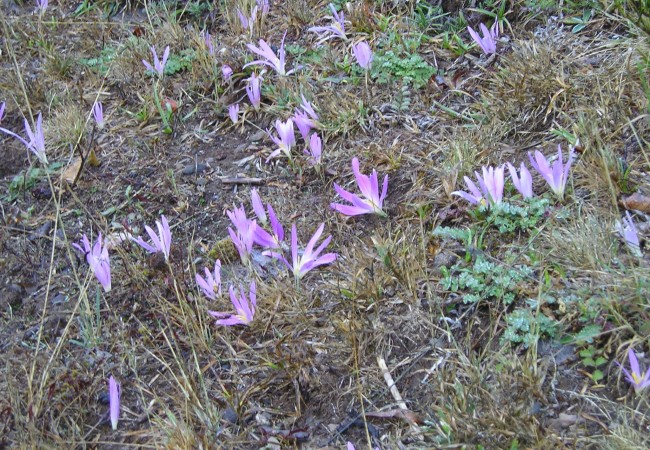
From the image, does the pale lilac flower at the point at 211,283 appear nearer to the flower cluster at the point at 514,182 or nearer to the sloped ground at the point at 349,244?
the sloped ground at the point at 349,244

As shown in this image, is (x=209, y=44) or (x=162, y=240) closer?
(x=162, y=240)

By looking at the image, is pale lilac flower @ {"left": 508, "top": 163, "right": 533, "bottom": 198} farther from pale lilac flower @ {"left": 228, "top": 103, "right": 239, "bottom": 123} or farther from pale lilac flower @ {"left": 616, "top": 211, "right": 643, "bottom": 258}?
pale lilac flower @ {"left": 228, "top": 103, "right": 239, "bottom": 123}

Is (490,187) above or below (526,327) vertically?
above

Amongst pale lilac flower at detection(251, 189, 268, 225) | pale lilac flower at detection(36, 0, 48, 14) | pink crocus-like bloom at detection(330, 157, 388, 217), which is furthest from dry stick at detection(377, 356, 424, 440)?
pale lilac flower at detection(36, 0, 48, 14)

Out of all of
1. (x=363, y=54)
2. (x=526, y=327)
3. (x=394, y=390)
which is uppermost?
(x=363, y=54)

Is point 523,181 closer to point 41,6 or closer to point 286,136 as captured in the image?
point 286,136

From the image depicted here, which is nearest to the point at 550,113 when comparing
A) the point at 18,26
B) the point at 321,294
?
the point at 321,294

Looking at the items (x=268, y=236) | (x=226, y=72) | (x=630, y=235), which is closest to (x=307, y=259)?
(x=268, y=236)

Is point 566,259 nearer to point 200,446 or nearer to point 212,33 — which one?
point 200,446
